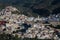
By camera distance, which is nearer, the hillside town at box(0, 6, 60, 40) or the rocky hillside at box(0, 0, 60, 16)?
the hillside town at box(0, 6, 60, 40)

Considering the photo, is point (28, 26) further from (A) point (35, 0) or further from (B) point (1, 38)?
(A) point (35, 0)

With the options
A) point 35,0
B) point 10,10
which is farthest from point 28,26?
point 35,0

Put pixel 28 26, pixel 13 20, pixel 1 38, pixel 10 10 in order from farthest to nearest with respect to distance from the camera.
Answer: pixel 10 10, pixel 13 20, pixel 28 26, pixel 1 38

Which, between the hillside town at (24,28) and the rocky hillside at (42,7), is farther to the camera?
the rocky hillside at (42,7)

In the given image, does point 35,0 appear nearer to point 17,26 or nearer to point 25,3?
point 25,3

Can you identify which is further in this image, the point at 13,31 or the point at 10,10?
the point at 10,10

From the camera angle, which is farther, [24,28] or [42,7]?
[42,7]

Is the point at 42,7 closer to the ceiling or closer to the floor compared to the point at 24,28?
closer to the ceiling

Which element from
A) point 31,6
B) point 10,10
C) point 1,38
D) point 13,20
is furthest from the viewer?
point 31,6

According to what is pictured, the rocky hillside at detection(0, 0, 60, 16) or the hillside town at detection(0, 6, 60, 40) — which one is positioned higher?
the rocky hillside at detection(0, 0, 60, 16)

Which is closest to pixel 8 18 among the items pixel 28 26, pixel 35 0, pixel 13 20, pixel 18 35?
pixel 13 20

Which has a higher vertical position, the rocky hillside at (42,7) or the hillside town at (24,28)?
the rocky hillside at (42,7)
